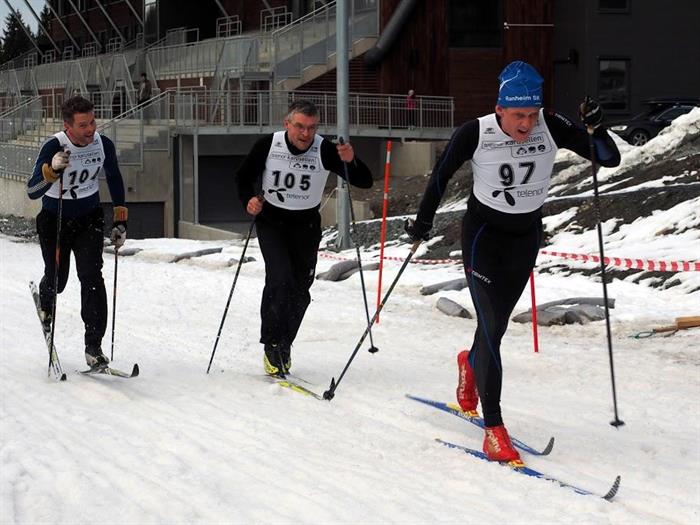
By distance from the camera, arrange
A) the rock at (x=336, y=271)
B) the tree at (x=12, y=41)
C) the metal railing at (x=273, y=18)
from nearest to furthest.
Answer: the rock at (x=336, y=271) → the metal railing at (x=273, y=18) → the tree at (x=12, y=41)

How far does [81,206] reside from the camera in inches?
334

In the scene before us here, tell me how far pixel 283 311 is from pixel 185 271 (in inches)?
349

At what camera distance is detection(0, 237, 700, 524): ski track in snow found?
521cm

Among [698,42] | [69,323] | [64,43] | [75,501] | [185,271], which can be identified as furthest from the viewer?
[64,43]

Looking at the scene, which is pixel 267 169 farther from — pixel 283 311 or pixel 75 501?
pixel 75 501

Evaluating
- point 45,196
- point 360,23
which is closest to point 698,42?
point 360,23

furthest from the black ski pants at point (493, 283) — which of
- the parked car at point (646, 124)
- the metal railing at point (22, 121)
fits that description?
the metal railing at point (22, 121)

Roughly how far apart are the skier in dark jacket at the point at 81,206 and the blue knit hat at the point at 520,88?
→ 3.30 metres

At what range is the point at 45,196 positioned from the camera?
335 inches

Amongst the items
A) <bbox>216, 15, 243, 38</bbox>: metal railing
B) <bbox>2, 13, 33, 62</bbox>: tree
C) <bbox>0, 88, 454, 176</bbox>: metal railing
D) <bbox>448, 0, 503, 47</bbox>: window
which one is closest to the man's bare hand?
<bbox>0, 88, 454, 176</bbox>: metal railing

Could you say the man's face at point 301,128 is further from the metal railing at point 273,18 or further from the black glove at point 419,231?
the metal railing at point 273,18

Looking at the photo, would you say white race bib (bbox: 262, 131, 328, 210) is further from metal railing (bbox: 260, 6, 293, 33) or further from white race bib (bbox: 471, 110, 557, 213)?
metal railing (bbox: 260, 6, 293, 33)

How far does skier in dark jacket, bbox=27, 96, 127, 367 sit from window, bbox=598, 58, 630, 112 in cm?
2783

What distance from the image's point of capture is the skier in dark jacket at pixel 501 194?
6.25m
